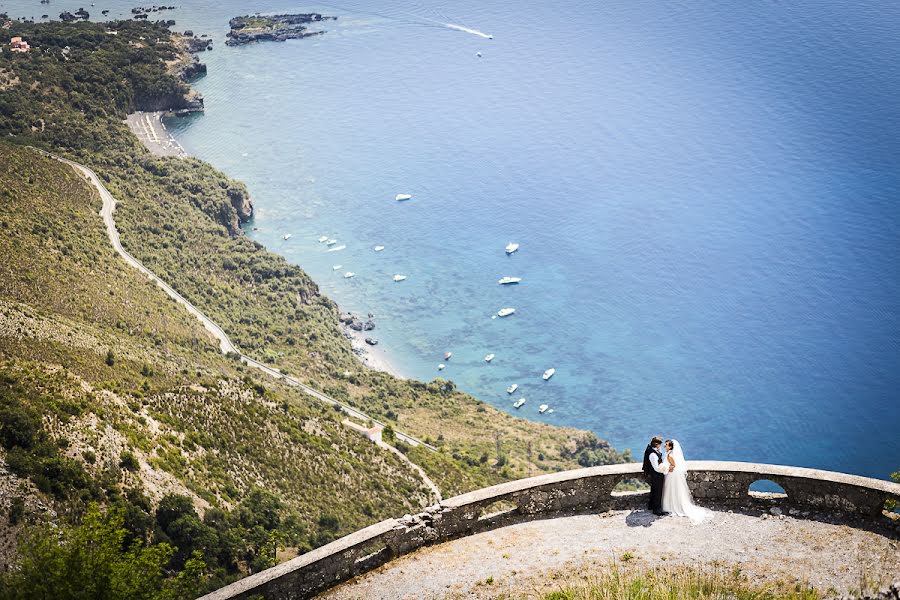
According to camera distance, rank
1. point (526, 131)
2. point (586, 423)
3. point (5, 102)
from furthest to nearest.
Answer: point (526, 131), point (5, 102), point (586, 423)

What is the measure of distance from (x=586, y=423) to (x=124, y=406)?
46.5 m

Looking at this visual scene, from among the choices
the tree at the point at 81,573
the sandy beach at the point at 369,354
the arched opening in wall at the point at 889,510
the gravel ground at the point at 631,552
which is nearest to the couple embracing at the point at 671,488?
the gravel ground at the point at 631,552

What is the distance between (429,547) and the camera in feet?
69.4

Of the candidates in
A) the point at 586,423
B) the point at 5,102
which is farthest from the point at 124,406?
the point at 5,102

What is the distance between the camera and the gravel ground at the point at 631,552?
19344 mm

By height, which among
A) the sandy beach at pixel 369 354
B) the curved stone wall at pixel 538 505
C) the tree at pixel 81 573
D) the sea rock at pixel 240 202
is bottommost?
the sandy beach at pixel 369 354

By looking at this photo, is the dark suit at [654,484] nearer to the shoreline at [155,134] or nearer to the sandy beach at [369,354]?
the sandy beach at [369,354]

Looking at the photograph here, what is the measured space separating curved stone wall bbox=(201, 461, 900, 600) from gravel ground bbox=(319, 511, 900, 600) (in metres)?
0.30

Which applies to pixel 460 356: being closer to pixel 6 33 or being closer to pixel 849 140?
pixel 849 140

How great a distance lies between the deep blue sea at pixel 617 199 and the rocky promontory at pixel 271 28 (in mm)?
2428

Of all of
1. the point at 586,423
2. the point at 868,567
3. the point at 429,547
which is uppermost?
the point at 868,567

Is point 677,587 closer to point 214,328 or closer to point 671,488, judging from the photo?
point 671,488

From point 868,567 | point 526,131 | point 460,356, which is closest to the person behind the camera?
point 868,567

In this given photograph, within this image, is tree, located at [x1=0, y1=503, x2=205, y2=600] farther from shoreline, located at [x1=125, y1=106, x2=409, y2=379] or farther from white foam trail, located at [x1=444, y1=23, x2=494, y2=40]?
white foam trail, located at [x1=444, y1=23, x2=494, y2=40]
